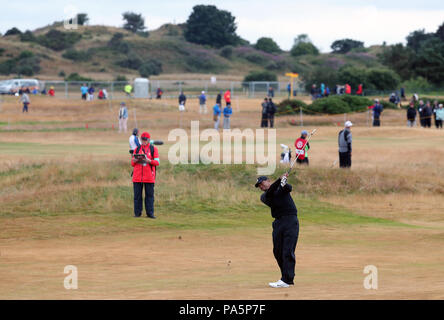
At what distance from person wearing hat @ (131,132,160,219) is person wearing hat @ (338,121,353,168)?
382 inches

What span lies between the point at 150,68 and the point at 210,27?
38434 mm

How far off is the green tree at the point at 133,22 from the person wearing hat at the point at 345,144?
15240 centimetres

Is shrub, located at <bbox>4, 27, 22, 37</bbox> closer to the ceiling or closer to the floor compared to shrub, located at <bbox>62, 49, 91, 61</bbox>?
closer to the ceiling

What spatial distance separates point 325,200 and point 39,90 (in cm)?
5805

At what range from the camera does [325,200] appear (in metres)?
27.3

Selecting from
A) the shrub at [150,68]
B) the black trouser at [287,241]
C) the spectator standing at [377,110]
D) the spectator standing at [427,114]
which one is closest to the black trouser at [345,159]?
the black trouser at [287,241]

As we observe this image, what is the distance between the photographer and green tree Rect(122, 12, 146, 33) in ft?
579

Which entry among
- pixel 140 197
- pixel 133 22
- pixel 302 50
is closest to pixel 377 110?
pixel 140 197

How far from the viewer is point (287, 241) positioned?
12.3 m

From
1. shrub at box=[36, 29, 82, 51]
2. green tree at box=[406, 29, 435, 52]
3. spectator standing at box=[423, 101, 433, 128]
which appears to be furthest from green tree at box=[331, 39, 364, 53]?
spectator standing at box=[423, 101, 433, 128]

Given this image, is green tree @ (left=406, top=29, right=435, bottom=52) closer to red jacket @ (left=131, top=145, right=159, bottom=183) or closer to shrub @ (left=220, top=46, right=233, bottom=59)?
shrub @ (left=220, top=46, right=233, bottom=59)

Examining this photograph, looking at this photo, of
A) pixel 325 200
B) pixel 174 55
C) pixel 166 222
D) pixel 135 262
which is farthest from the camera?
pixel 174 55
